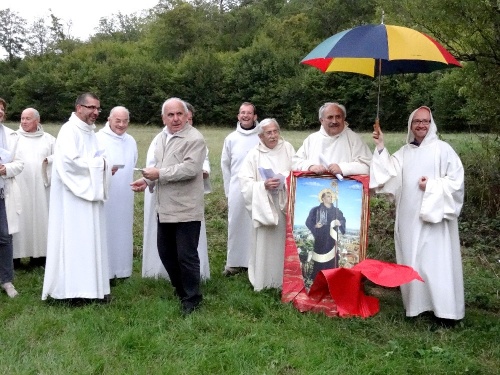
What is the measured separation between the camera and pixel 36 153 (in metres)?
7.84

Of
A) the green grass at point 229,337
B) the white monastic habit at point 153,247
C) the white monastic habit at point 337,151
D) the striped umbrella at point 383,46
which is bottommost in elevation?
the green grass at point 229,337

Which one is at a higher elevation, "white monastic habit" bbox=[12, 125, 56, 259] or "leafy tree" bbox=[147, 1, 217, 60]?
"leafy tree" bbox=[147, 1, 217, 60]

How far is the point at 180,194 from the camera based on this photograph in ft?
18.5

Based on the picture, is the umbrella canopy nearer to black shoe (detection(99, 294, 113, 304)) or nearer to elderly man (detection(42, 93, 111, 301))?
elderly man (detection(42, 93, 111, 301))

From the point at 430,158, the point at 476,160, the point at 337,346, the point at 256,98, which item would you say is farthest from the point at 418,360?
the point at 256,98

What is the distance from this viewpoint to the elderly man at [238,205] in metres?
7.47

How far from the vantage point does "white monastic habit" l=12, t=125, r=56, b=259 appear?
7789 mm

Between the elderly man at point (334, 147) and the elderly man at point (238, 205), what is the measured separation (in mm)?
1375

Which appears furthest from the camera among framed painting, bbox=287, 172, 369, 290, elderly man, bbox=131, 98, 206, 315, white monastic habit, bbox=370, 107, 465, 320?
framed painting, bbox=287, 172, 369, 290

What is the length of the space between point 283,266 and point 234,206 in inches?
52.4

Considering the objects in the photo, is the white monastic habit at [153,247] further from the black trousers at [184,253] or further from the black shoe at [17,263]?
the black shoe at [17,263]

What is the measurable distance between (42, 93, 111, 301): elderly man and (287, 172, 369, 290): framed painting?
205cm

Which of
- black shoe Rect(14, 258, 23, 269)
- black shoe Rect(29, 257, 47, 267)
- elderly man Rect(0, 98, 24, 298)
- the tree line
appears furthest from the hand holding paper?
the tree line

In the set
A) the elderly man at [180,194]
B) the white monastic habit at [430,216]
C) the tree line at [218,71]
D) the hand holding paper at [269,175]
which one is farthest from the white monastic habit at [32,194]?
the tree line at [218,71]
